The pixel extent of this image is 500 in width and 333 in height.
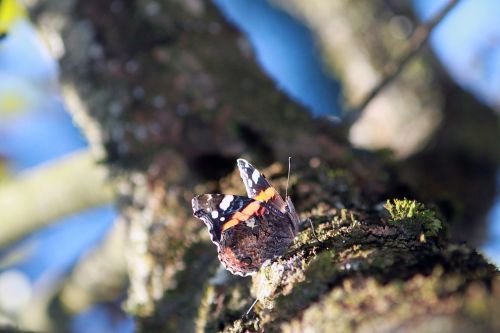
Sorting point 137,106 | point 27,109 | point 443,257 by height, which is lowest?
point 443,257

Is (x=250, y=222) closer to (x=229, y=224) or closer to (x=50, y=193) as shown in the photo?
(x=229, y=224)

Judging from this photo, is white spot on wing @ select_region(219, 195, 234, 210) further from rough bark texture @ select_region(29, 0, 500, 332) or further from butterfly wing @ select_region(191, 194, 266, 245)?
rough bark texture @ select_region(29, 0, 500, 332)

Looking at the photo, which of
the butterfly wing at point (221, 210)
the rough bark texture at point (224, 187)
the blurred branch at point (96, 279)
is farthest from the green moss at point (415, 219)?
the blurred branch at point (96, 279)

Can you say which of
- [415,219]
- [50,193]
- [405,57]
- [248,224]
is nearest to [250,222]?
[248,224]

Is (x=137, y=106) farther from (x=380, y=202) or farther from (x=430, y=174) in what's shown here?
(x=430, y=174)

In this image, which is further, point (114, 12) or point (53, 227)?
point (53, 227)

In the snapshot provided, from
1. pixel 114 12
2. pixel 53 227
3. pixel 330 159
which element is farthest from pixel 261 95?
pixel 53 227
